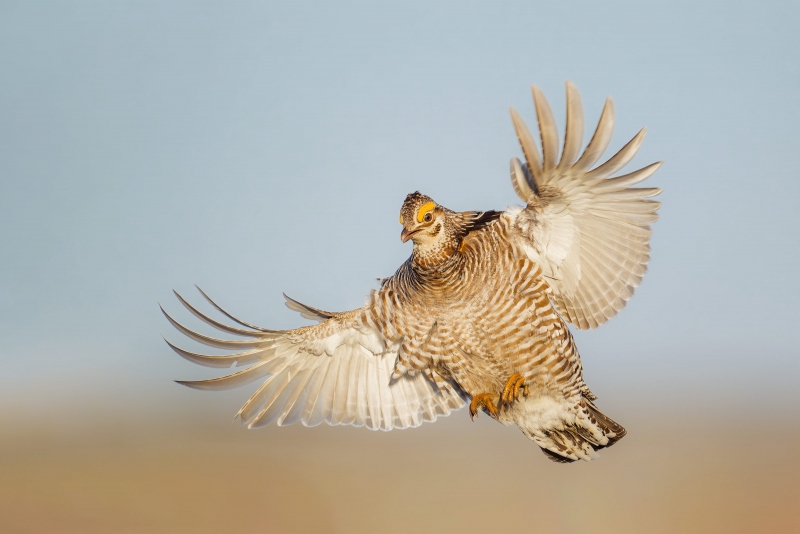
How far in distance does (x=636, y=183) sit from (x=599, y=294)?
1268 millimetres

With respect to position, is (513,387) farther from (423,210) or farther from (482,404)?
(423,210)

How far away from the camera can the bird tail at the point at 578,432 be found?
8414 millimetres

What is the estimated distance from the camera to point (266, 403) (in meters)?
9.64

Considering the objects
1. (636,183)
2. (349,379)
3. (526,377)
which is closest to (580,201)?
(636,183)

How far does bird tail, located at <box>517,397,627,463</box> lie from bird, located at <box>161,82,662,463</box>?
0.01m

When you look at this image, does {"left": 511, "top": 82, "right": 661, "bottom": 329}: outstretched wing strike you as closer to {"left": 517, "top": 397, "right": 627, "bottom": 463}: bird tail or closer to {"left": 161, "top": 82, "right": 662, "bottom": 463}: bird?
{"left": 161, "top": 82, "right": 662, "bottom": 463}: bird

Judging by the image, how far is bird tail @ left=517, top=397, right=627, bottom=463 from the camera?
331 inches

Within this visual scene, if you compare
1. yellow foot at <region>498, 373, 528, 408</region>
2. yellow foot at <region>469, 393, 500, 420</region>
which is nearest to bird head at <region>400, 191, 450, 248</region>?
yellow foot at <region>498, 373, 528, 408</region>

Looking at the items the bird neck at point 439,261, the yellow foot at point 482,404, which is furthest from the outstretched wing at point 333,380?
the bird neck at point 439,261

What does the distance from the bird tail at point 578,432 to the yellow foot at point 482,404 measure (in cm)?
40

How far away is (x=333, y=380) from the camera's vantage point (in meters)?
9.71

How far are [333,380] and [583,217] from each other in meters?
3.73

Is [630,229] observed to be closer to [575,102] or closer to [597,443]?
[575,102]

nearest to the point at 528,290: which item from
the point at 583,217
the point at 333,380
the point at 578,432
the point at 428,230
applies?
the point at 583,217
